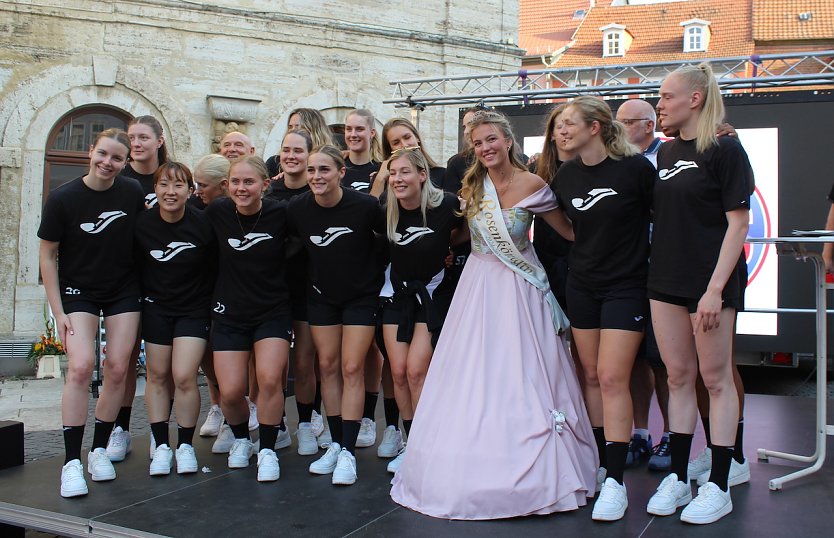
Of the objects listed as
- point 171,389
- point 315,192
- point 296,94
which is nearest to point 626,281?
point 315,192

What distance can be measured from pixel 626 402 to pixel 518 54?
10.6 m

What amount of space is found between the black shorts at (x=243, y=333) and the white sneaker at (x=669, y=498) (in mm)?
1971

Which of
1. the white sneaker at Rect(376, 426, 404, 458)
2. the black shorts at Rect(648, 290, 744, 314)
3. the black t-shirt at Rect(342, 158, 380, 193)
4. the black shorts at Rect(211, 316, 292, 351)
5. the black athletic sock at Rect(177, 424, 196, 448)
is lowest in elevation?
the white sneaker at Rect(376, 426, 404, 458)

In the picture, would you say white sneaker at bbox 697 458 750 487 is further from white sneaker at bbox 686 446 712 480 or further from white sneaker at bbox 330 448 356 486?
white sneaker at bbox 330 448 356 486

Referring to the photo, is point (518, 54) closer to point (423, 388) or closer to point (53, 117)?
point (53, 117)

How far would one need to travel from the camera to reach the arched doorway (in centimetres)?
1059

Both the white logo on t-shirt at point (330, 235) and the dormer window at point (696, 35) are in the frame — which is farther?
the dormer window at point (696, 35)

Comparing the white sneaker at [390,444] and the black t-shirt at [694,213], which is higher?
the black t-shirt at [694,213]

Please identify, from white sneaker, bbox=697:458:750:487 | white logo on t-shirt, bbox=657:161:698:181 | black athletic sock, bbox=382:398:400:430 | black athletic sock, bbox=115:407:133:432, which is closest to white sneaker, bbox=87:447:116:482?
black athletic sock, bbox=115:407:133:432

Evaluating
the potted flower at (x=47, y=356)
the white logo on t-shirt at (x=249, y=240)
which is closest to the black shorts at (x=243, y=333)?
the white logo on t-shirt at (x=249, y=240)

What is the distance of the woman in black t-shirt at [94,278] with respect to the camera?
410cm

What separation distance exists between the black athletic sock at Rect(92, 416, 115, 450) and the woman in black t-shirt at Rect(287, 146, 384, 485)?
108cm

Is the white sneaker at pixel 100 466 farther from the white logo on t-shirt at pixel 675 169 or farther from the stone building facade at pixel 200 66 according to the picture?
the stone building facade at pixel 200 66

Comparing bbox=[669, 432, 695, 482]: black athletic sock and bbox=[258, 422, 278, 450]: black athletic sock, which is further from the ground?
bbox=[669, 432, 695, 482]: black athletic sock
